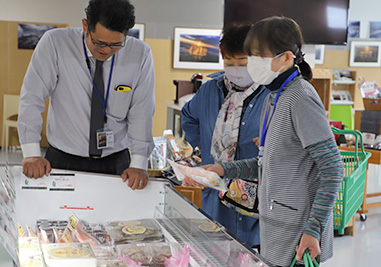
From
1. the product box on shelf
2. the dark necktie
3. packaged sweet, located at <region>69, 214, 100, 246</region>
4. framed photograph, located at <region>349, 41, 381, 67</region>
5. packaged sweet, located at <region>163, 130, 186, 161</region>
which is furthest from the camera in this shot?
framed photograph, located at <region>349, 41, 381, 67</region>

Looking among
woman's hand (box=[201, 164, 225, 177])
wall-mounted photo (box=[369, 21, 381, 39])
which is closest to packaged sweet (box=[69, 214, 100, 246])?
woman's hand (box=[201, 164, 225, 177])

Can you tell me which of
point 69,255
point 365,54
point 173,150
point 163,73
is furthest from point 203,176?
point 365,54

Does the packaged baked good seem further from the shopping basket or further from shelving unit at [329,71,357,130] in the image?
shelving unit at [329,71,357,130]

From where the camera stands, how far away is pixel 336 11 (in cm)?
560

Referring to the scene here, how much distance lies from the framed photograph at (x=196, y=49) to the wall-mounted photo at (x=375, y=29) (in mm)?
4718

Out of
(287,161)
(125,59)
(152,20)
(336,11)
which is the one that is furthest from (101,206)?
(152,20)

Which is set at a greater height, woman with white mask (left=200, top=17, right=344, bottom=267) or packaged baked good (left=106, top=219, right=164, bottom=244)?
woman with white mask (left=200, top=17, right=344, bottom=267)

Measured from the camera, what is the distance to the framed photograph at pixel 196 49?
35.3ft

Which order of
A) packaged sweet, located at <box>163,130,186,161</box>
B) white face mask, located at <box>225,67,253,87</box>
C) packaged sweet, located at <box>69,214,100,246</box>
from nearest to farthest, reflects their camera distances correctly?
packaged sweet, located at <box>69,214,100,246</box>
white face mask, located at <box>225,67,253,87</box>
packaged sweet, located at <box>163,130,186,161</box>

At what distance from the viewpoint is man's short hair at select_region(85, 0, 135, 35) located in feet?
7.01

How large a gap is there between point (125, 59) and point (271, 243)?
46.8 inches

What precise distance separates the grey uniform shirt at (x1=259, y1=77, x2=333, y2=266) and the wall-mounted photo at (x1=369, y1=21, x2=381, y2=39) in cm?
1237

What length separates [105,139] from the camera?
243 centimetres

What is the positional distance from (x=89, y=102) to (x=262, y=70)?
1.00m
